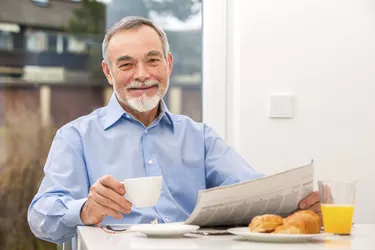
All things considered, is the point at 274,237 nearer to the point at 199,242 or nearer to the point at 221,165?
the point at 199,242

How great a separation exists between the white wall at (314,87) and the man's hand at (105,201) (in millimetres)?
1372

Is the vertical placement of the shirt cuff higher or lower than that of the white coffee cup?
lower

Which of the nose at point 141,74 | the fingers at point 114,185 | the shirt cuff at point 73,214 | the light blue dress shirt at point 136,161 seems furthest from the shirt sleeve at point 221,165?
the fingers at point 114,185

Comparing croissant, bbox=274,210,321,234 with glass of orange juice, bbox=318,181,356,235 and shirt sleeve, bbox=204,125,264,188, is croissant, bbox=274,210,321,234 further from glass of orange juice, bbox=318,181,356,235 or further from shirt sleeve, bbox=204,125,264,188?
shirt sleeve, bbox=204,125,264,188

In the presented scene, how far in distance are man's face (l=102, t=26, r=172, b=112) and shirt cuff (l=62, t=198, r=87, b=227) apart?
0.51 meters

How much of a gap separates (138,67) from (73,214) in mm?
622

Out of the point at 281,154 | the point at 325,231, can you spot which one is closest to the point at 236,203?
the point at 325,231

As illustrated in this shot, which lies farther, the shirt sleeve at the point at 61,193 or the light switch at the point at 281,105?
the light switch at the point at 281,105

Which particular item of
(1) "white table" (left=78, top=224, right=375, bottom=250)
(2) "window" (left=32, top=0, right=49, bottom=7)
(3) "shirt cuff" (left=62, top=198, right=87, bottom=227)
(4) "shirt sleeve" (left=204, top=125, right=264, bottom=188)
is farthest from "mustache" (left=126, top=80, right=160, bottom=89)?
(2) "window" (left=32, top=0, right=49, bottom=7)

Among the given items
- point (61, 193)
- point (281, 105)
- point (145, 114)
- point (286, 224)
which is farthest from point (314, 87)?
point (286, 224)

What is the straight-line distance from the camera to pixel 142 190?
1495 mm

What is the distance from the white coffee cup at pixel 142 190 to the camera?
1.49 meters

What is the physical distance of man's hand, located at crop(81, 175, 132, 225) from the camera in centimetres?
157

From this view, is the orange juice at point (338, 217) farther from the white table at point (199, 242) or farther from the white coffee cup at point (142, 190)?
the white coffee cup at point (142, 190)
